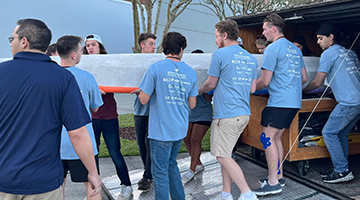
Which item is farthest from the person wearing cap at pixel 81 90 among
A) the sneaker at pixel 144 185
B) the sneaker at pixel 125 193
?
the sneaker at pixel 144 185

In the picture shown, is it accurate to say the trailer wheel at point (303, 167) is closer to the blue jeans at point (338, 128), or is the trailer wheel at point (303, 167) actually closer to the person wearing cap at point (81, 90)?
the blue jeans at point (338, 128)

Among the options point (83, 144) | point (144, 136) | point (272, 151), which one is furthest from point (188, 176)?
point (83, 144)

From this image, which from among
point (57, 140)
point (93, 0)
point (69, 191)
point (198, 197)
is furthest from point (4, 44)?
point (57, 140)

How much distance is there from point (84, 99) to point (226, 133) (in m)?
1.36

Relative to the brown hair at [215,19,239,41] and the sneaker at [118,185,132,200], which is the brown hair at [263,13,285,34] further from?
the sneaker at [118,185,132,200]

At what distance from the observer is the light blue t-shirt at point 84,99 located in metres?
2.52

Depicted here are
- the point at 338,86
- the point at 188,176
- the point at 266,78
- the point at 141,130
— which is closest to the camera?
the point at 266,78

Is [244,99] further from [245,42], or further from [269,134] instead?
[245,42]

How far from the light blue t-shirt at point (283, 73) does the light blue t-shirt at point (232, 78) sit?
319mm

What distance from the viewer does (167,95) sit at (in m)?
2.69

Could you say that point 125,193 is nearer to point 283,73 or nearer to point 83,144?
point 83,144

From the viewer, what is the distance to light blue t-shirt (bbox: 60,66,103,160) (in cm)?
252

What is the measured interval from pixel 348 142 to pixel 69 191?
3.63 metres

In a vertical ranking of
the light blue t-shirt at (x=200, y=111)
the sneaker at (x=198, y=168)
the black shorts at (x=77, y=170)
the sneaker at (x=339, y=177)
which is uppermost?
the light blue t-shirt at (x=200, y=111)
